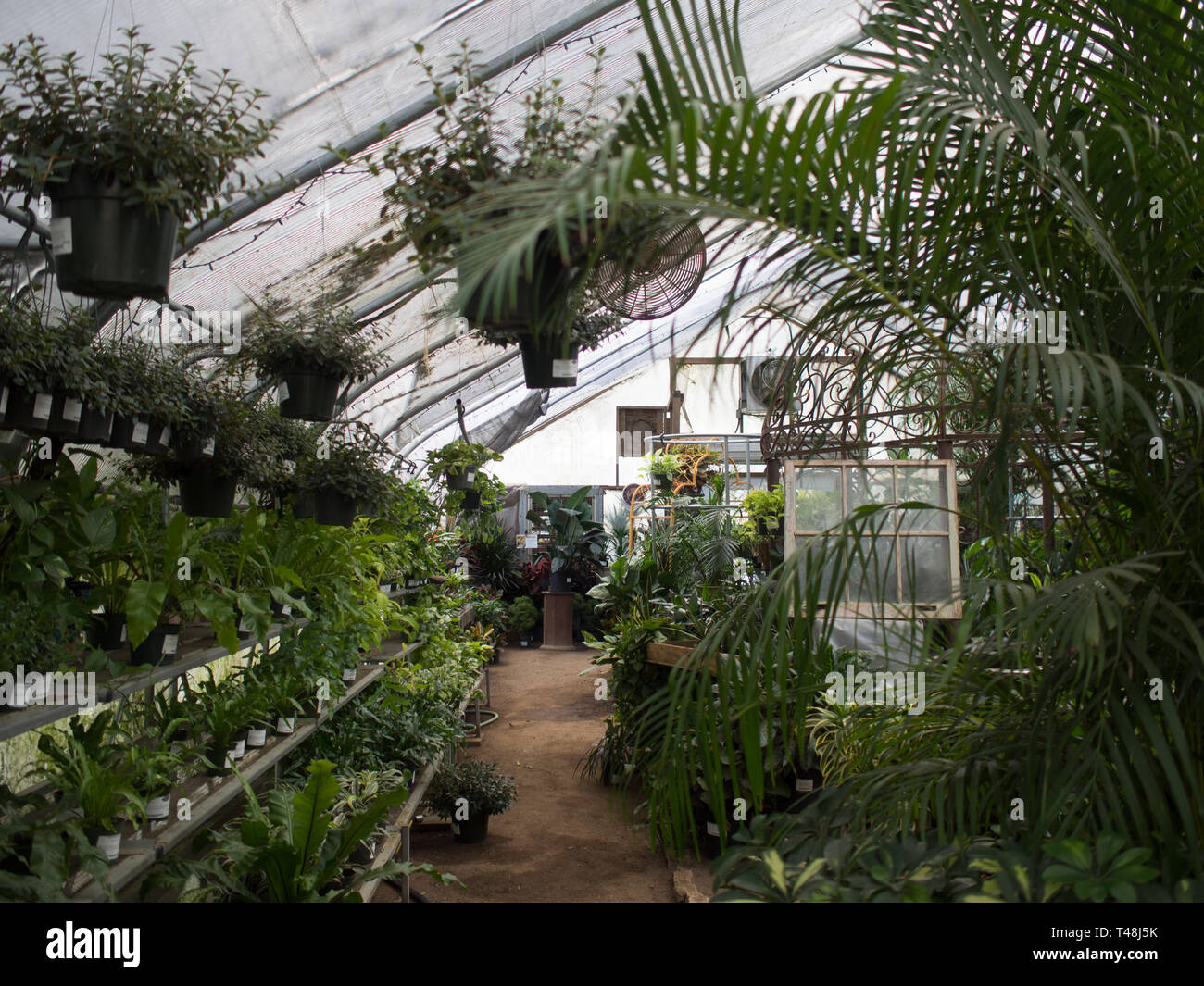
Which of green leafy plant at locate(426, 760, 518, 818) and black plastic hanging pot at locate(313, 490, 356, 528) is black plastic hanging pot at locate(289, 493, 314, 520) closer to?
black plastic hanging pot at locate(313, 490, 356, 528)

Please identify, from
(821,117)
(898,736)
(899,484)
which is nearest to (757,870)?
(898,736)

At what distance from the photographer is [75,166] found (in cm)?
183

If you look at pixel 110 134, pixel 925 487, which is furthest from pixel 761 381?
pixel 110 134

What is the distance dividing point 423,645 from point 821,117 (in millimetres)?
4775

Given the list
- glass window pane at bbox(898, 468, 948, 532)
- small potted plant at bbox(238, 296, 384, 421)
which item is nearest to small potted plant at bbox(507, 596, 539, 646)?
glass window pane at bbox(898, 468, 948, 532)

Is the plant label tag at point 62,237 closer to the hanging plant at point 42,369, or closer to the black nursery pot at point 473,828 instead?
the hanging plant at point 42,369

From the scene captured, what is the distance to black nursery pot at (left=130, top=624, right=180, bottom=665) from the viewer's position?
2393 mm

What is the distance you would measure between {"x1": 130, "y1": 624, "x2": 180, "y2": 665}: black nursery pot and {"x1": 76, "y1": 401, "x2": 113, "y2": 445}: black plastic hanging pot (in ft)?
1.57

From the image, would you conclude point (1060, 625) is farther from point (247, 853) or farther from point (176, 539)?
point (247, 853)

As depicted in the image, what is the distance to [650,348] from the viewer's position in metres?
2.60

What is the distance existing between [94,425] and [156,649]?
559 mm

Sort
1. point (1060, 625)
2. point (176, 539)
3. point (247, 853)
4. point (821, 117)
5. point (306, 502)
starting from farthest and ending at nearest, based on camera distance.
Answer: point (306, 502), point (247, 853), point (176, 539), point (1060, 625), point (821, 117)

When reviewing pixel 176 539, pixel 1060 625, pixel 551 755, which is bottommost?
pixel 551 755

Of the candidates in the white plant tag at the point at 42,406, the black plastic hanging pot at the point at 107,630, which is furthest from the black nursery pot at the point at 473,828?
the white plant tag at the point at 42,406
